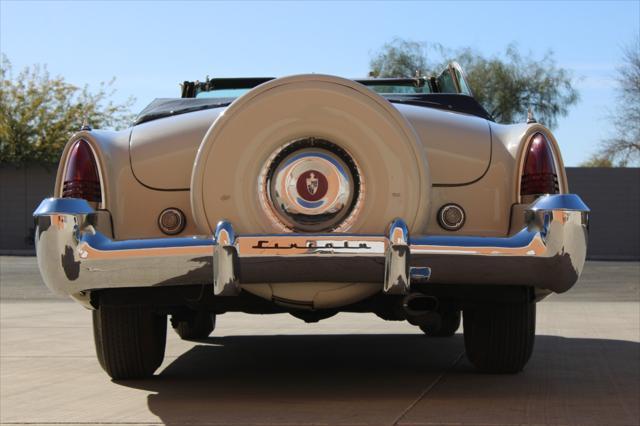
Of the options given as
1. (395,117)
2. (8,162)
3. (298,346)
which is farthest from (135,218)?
(8,162)

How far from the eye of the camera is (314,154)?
4.60 metres

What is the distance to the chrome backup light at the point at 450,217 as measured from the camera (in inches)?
192

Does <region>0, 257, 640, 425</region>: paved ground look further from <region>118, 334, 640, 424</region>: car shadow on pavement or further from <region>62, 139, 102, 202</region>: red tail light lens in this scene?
<region>62, 139, 102, 202</region>: red tail light lens

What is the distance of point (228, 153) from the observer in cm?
459

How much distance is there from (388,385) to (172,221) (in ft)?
4.87

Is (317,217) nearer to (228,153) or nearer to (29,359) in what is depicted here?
(228,153)

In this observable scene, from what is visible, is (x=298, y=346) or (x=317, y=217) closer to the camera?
(x=317, y=217)

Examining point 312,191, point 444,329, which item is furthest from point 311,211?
point 444,329

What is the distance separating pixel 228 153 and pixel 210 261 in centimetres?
47

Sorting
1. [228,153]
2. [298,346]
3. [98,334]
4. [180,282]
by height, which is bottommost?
[298,346]

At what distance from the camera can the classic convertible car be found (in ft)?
14.6

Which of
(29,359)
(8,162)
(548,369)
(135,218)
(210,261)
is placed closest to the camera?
(210,261)

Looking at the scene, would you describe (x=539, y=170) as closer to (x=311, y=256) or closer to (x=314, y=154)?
(x=314, y=154)

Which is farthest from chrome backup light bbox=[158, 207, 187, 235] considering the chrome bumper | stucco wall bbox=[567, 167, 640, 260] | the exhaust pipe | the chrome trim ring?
stucco wall bbox=[567, 167, 640, 260]
